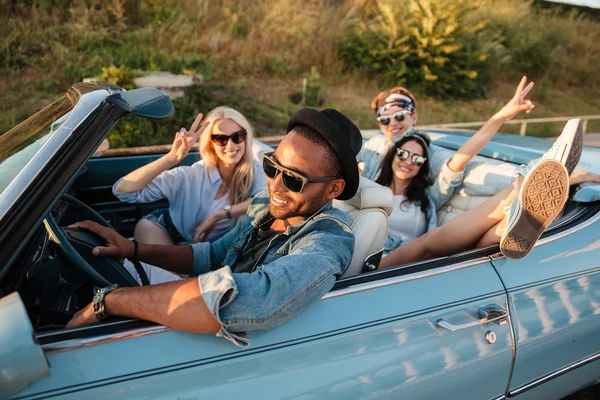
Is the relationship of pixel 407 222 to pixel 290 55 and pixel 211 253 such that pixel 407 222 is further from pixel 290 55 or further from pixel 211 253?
pixel 290 55

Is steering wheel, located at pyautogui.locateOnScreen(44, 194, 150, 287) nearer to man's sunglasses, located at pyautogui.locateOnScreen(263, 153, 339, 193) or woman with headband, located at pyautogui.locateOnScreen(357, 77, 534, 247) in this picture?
man's sunglasses, located at pyautogui.locateOnScreen(263, 153, 339, 193)

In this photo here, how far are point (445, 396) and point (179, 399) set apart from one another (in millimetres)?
878

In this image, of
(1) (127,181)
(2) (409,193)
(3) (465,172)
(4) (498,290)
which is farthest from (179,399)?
(3) (465,172)

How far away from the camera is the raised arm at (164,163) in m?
2.70

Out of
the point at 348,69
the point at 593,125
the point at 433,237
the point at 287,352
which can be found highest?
the point at 348,69

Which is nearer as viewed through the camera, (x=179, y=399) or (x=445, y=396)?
(x=179, y=399)

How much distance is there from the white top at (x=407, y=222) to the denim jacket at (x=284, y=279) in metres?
1.41

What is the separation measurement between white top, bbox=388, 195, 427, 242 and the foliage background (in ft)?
21.0

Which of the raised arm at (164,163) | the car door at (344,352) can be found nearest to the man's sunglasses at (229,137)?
the raised arm at (164,163)

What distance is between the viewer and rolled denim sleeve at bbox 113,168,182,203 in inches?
115

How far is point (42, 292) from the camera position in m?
1.62

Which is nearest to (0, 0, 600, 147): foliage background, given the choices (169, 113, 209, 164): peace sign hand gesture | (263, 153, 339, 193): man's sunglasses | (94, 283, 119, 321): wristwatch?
(169, 113, 209, 164): peace sign hand gesture

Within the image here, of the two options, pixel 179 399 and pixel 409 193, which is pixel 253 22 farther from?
pixel 179 399

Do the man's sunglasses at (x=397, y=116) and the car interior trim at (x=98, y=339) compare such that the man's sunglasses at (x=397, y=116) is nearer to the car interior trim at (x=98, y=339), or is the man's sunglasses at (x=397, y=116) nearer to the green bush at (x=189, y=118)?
the car interior trim at (x=98, y=339)
